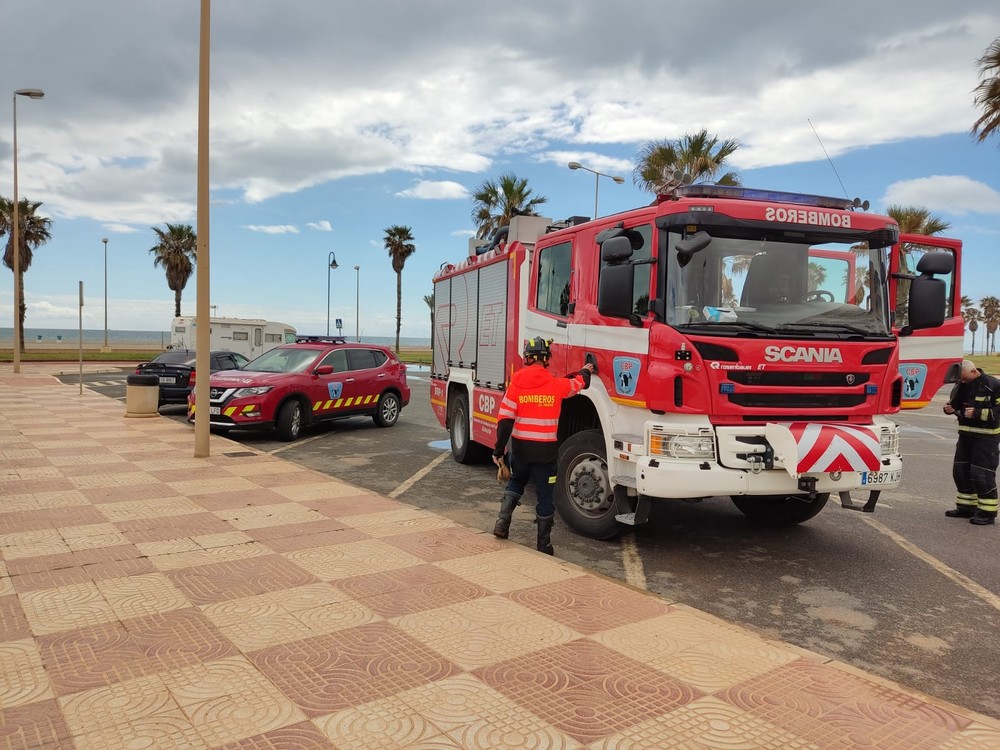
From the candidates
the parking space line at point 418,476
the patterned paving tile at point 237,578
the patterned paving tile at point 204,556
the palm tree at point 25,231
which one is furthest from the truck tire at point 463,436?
the palm tree at point 25,231

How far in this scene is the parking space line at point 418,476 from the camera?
826 centimetres

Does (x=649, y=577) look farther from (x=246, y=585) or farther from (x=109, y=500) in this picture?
(x=109, y=500)

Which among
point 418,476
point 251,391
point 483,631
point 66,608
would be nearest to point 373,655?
point 483,631

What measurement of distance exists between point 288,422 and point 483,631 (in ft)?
28.7

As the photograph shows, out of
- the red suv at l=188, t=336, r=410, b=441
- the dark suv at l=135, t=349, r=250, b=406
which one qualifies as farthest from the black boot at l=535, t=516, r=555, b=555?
the dark suv at l=135, t=349, r=250, b=406

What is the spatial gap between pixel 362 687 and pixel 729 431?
323 centimetres

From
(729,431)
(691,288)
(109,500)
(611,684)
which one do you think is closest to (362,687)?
(611,684)

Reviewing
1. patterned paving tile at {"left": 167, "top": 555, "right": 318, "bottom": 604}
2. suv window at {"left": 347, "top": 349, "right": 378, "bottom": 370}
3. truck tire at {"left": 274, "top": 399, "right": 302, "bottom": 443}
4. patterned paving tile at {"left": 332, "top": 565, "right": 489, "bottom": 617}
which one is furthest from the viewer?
suv window at {"left": 347, "top": 349, "right": 378, "bottom": 370}

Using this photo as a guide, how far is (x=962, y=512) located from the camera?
24.9ft

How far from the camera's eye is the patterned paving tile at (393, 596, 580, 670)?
12.3 ft

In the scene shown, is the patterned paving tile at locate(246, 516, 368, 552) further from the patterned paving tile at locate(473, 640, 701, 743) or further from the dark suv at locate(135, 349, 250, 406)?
the dark suv at locate(135, 349, 250, 406)

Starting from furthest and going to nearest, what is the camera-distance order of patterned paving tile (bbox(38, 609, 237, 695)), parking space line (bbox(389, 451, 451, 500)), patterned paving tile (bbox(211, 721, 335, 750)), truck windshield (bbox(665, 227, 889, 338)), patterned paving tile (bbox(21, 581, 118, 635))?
parking space line (bbox(389, 451, 451, 500)) < truck windshield (bbox(665, 227, 889, 338)) < patterned paving tile (bbox(21, 581, 118, 635)) < patterned paving tile (bbox(38, 609, 237, 695)) < patterned paving tile (bbox(211, 721, 335, 750))

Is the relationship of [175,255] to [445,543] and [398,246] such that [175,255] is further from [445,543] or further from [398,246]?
[445,543]

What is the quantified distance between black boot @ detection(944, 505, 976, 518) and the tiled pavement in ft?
15.7
